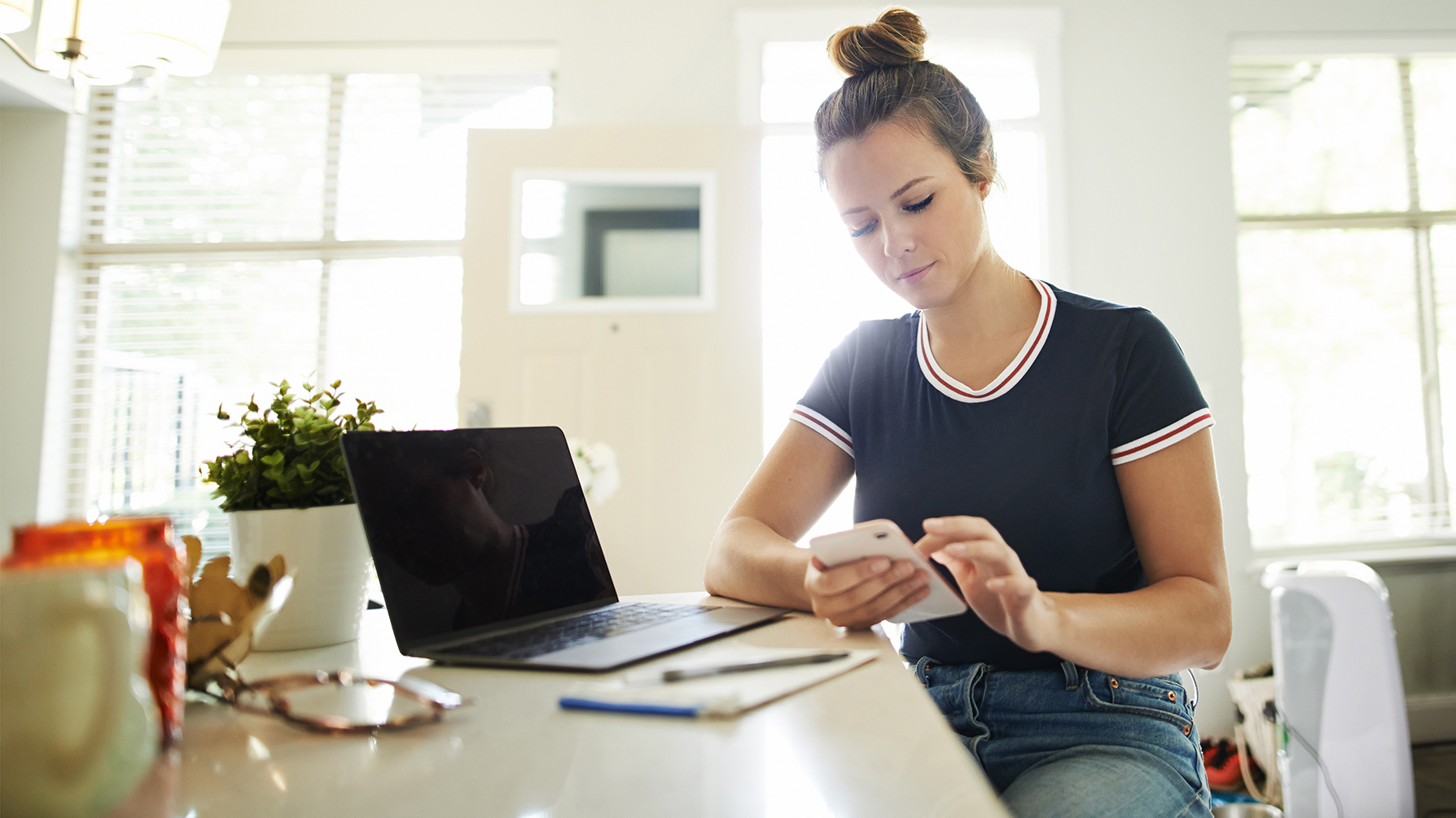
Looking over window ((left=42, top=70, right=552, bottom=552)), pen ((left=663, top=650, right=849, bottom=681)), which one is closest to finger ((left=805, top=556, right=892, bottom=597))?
pen ((left=663, top=650, right=849, bottom=681))

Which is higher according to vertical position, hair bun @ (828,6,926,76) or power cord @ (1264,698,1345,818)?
hair bun @ (828,6,926,76)

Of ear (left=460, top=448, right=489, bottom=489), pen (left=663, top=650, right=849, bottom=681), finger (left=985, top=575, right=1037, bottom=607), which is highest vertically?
ear (left=460, top=448, right=489, bottom=489)

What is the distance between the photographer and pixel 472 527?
0.79 metres

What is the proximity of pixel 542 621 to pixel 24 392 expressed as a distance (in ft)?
11.0

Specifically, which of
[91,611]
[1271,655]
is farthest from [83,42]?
[1271,655]

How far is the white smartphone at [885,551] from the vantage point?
69cm

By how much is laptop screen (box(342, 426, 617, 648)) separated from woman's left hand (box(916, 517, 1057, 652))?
0.37m

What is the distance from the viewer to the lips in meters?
1.08

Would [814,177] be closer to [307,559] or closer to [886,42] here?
[886,42]

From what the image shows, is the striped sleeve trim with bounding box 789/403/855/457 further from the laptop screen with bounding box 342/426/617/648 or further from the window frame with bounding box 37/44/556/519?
the window frame with bounding box 37/44/556/519

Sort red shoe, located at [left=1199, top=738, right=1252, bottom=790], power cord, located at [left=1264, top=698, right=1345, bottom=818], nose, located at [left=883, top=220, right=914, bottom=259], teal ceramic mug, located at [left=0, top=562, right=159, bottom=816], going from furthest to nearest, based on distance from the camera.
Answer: red shoe, located at [left=1199, top=738, right=1252, bottom=790]
power cord, located at [left=1264, top=698, right=1345, bottom=818]
nose, located at [left=883, top=220, right=914, bottom=259]
teal ceramic mug, located at [left=0, top=562, right=159, bottom=816]

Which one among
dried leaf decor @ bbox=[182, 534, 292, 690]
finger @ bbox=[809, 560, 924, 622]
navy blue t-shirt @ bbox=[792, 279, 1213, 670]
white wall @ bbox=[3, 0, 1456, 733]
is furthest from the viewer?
white wall @ bbox=[3, 0, 1456, 733]

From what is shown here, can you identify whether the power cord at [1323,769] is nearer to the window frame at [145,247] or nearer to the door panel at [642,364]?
the door panel at [642,364]

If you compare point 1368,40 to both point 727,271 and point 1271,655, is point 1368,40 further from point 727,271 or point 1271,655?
point 727,271
